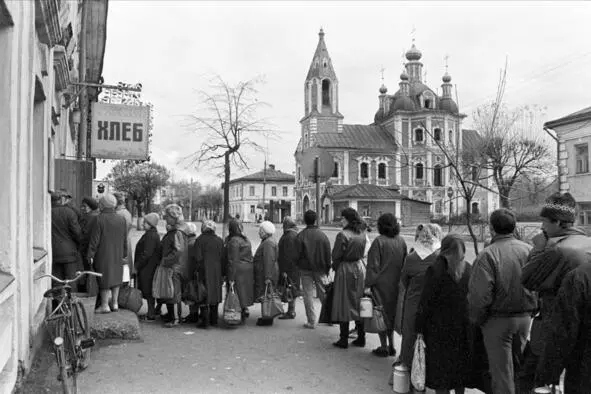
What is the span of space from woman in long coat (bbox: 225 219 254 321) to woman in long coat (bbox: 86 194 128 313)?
162 centimetres

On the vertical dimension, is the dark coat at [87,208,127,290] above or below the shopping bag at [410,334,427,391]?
above

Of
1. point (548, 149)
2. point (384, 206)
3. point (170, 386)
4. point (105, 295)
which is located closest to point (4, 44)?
point (170, 386)

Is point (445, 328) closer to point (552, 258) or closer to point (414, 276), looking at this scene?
point (414, 276)

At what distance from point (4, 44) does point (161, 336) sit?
4.68 meters

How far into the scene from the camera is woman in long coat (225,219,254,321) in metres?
8.52

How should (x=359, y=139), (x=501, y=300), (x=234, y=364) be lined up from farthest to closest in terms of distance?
(x=359, y=139)
(x=234, y=364)
(x=501, y=300)

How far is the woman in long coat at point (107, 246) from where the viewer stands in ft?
25.2

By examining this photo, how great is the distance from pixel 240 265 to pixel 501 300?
4.71 m

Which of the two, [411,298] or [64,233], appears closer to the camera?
[411,298]

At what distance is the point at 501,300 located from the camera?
183 inches

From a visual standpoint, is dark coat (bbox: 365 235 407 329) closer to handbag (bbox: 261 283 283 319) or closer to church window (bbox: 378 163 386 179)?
handbag (bbox: 261 283 283 319)

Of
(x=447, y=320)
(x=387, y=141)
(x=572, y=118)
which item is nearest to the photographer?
(x=447, y=320)

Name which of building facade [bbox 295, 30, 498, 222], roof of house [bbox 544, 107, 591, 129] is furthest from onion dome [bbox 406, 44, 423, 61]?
roof of house [bbox 544, 107, 591, 129]

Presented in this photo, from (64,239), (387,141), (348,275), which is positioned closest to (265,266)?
(348,275)
